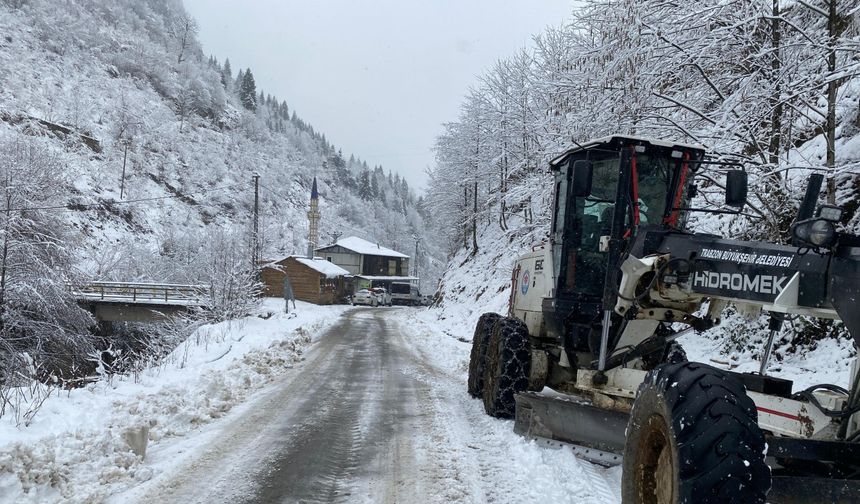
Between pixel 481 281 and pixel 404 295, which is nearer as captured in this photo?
pixel 481 281

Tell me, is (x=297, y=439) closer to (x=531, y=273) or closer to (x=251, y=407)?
(x=251, y=407)

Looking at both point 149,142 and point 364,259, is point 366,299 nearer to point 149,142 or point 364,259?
point 364,259

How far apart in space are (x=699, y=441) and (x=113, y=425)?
534 centimetres

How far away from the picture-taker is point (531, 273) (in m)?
7.53

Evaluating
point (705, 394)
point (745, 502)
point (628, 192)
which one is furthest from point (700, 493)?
point (628, 192)

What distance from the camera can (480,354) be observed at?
26.0ft

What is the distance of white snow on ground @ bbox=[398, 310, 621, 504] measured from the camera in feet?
14.1

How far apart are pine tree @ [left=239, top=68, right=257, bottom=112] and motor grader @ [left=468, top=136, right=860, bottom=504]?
145 m

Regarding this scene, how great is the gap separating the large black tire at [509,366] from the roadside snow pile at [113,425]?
134 inches

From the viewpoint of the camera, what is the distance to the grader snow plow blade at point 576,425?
474 cm

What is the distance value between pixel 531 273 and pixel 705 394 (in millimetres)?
4949

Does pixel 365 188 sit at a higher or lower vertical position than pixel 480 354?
higher

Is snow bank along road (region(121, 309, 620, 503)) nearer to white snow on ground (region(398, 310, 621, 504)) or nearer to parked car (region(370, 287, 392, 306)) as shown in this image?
white snow on ground (region(398, 310, 621, 504))

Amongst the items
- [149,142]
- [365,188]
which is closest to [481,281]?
[149,142]
